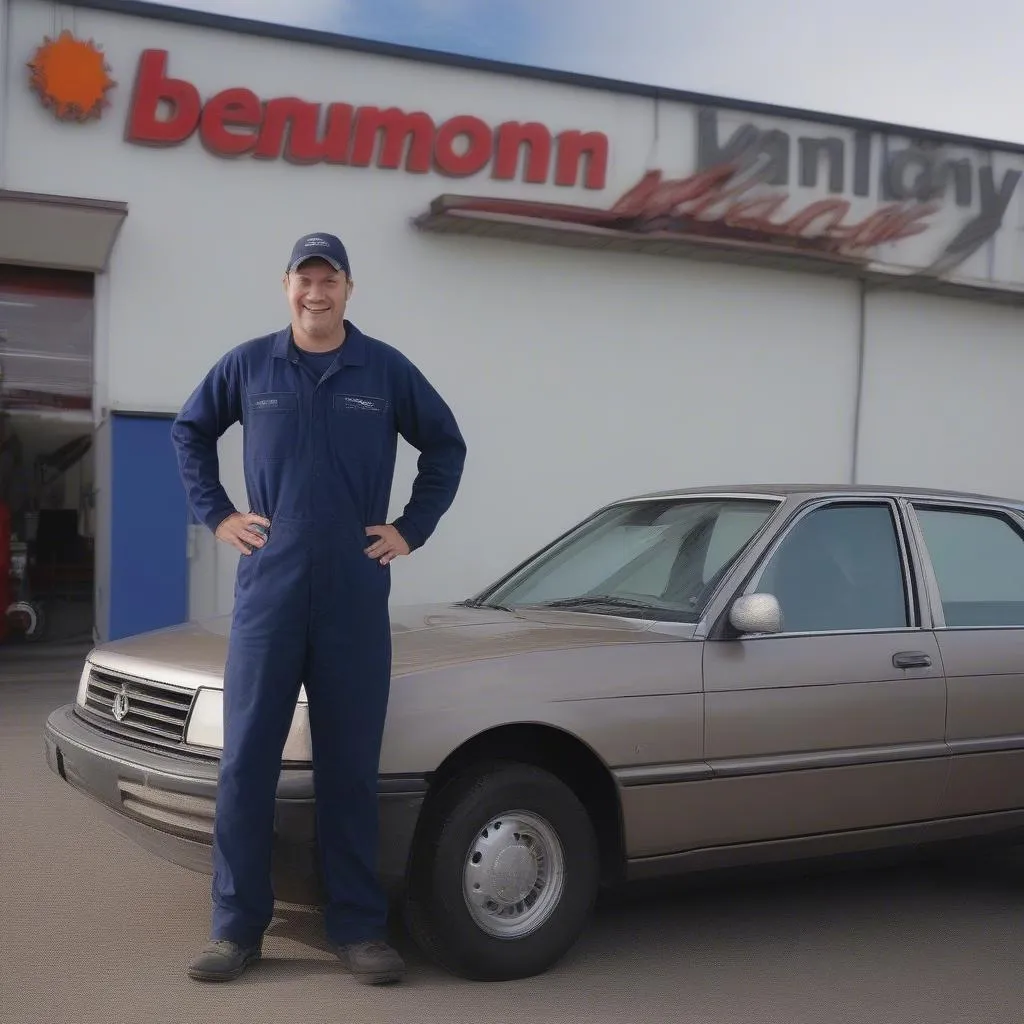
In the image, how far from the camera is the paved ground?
370cm

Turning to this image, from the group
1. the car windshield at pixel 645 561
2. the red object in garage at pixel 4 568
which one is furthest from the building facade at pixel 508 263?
the car windshield at pixel 645 561

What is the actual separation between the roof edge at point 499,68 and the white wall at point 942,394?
189cm

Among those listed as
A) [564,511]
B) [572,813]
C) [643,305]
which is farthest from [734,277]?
[572,813]

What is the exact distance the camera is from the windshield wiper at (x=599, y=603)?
4641 millimetres

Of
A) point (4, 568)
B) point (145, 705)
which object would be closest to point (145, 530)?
point (4, 568)

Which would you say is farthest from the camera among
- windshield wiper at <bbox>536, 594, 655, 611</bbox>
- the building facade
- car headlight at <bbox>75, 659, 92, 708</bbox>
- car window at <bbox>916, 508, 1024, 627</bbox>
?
the building facade

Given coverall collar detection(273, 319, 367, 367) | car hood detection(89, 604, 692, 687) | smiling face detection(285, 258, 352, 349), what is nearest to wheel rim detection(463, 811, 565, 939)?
car hood detection(89, 604, 692, 687)

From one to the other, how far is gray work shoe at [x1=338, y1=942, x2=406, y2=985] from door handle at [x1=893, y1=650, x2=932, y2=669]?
200cm

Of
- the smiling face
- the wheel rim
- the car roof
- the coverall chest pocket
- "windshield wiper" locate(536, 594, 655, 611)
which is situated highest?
the smiling face

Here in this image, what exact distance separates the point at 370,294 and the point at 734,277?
4.02 metres

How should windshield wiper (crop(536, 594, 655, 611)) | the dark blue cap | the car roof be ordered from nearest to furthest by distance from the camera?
the dark blue cap, windshield wiper (crop(536, 594, 655, 611)), the car roof

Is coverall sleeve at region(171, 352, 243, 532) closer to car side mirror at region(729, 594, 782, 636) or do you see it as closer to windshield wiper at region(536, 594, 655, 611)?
windshield wiper at region(536, 594, 655, 611)

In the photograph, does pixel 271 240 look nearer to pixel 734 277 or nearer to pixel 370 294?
pixel 370 294

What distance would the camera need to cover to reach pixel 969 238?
15211 millimetres
